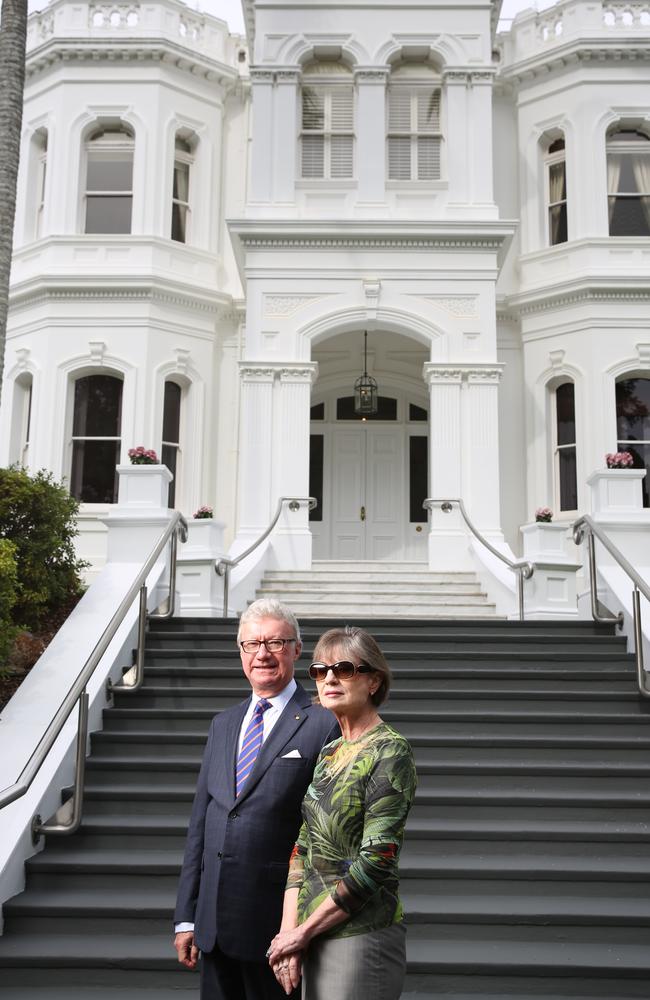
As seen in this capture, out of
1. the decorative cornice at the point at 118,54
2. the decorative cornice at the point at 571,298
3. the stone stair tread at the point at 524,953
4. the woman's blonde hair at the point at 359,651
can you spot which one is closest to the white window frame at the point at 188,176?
the decorative cornice at the point at 118,54

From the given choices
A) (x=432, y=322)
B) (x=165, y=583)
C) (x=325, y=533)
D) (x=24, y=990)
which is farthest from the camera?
(x=325, y=533)

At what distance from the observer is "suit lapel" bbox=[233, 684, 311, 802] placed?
328cm

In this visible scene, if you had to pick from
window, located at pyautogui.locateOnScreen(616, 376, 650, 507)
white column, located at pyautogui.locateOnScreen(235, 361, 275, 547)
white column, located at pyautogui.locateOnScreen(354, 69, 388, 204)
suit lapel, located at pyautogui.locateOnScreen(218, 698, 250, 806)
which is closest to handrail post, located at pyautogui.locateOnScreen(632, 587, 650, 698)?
suit lapel, located at pyautogui.locateOnScreen(218, 698, 250, 806)

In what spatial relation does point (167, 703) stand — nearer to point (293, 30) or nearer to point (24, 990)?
point (24, 990)

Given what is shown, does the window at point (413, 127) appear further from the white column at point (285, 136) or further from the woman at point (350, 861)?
the woman at point (350, 861)

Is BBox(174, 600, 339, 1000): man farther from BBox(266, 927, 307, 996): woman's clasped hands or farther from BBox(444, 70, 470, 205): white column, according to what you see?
BBox(444, 70, 470, 205): white column

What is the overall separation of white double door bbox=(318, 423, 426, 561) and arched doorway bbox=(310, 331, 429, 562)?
0.06 ft

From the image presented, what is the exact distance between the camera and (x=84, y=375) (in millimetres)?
16781

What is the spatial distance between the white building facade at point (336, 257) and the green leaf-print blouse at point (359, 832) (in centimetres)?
1083

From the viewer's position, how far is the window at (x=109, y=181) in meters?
17.2

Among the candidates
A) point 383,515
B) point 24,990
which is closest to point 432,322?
point 383,515

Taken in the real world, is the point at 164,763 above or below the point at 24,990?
above

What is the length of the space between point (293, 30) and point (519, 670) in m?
12.2

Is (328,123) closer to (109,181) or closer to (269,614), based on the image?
(109,181)
